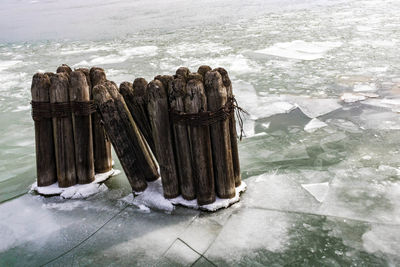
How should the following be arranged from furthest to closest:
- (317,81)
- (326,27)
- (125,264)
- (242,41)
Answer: (326,27) < (242,41) < (317,81) < (125,264)

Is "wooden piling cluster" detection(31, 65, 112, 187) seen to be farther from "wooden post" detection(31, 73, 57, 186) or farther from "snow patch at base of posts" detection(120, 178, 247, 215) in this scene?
"snow patch at base of posts" detection(120, 178, 247, 215)

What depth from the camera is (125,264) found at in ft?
9.41

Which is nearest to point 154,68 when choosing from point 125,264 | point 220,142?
point 220,142

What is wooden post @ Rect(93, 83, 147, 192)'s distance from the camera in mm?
3420

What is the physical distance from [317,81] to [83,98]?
4.90 metres

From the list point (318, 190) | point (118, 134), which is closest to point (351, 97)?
point (318, 190)

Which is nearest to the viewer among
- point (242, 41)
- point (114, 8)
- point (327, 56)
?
point (327, 56)

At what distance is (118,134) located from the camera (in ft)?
11.6

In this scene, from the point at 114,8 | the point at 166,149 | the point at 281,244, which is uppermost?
the point at 114,8

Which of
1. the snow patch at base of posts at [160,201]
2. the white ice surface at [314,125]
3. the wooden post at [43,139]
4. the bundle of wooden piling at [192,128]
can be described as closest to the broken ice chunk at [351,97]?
the white ice surface at [314,125]

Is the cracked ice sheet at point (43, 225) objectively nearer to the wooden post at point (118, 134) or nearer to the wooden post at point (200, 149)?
the wooden post at point (118, 134)

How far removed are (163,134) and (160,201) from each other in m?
0.69

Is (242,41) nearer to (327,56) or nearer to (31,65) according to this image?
(327,56)

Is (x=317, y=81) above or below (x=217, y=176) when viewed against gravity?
above
